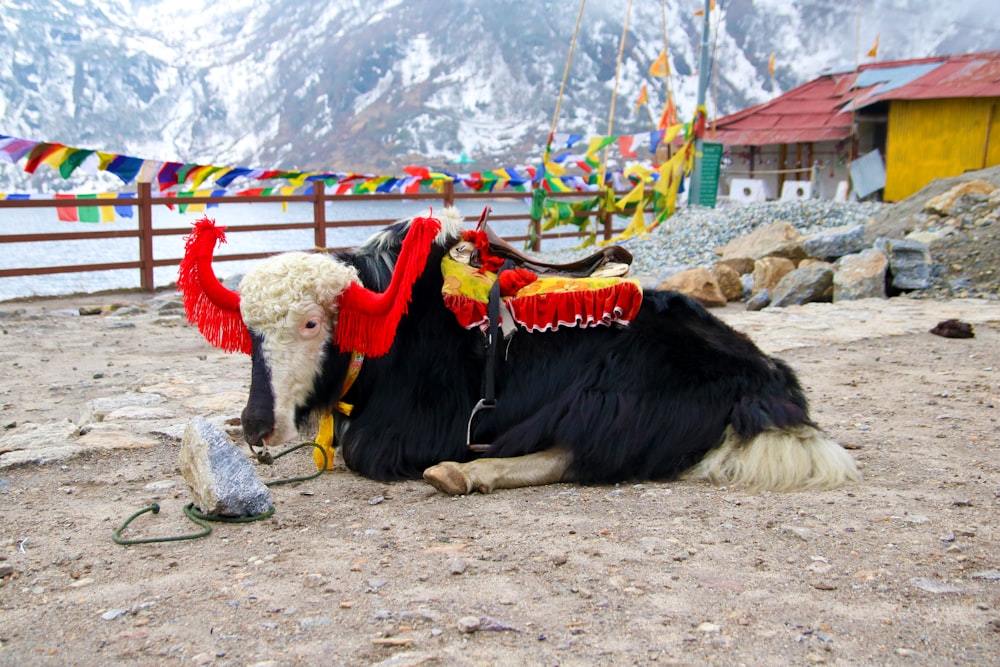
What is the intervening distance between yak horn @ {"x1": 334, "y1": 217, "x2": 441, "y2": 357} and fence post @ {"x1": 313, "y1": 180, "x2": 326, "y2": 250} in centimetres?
898

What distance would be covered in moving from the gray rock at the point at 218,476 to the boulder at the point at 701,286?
541 cm

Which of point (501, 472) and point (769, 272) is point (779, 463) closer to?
point (501, 472)

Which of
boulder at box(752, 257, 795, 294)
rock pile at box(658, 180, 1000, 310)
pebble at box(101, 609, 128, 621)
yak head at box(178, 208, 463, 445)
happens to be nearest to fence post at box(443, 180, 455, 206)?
rock pile at box(658, 180, 1000, 310)

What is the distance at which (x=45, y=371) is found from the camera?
16.1 ft

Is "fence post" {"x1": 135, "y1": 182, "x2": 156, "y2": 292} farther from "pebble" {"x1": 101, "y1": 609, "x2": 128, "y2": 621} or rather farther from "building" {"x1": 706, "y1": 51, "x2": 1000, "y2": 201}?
"building" {"x1": 706, "y1": 51, "x2": 1000, "y2": 201}

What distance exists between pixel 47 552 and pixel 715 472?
190cm

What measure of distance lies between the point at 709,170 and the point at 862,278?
33.0 feet

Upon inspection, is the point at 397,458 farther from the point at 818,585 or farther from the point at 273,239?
the point at 273,239

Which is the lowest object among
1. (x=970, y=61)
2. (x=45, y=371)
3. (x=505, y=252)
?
(x=45, y=371)

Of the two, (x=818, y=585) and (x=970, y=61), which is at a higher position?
(x=970, y=61)

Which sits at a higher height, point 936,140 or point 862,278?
point 936,140

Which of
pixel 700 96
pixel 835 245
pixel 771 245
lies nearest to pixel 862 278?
pixel 835 245

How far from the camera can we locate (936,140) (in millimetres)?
17766

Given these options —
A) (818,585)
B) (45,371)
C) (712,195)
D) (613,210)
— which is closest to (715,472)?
(818,585)
